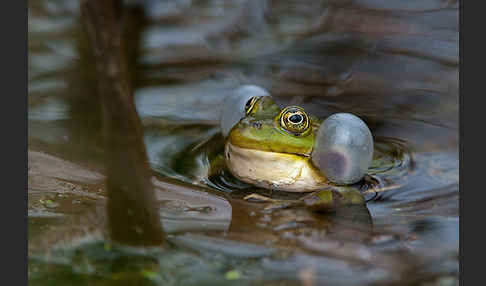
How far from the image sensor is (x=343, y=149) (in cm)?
431

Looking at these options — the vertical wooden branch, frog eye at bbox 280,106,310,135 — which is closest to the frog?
frog eye at bbox 280,106,310,135

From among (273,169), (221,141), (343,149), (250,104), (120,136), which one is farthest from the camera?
(221,141)

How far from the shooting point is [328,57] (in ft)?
23.8

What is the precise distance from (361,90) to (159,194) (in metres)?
3.04

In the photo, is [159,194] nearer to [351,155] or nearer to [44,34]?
[351,155]

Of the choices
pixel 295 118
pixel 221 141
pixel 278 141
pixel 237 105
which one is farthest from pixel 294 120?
pixel 221 141

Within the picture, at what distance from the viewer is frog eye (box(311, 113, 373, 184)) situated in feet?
14.2

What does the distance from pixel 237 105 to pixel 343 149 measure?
0.93 metres

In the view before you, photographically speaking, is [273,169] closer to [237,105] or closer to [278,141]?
[278,141]

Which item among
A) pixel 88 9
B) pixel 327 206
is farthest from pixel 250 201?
pixel 88 9

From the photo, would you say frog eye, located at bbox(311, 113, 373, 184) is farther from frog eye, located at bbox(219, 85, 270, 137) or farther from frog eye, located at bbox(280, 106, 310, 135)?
frog eye, located at bbox(219, 85, 270, 137)

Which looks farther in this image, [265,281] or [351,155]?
[351,155]

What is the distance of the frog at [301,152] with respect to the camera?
14.1 ft

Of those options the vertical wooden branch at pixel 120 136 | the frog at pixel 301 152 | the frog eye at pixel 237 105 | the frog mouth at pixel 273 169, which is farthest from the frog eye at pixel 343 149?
the vertical wooden branch at pixel 120 136
